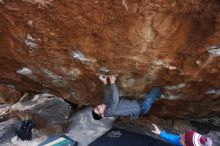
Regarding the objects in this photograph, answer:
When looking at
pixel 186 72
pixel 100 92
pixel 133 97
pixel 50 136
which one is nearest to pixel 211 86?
pixel 186 72

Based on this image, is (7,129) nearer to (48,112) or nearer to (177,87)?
(48,112)

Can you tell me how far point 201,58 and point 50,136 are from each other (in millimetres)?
2997

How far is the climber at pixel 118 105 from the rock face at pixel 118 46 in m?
0.16

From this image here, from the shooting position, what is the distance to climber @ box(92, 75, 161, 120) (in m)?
4.82

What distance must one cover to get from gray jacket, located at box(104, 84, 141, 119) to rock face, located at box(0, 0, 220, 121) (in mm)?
210

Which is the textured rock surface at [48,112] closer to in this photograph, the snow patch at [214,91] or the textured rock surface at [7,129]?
the textured rock surface at [7,129]

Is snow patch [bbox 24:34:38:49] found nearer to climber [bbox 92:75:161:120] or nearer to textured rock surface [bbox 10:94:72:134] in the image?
climber [bbox 92:75:161:120]

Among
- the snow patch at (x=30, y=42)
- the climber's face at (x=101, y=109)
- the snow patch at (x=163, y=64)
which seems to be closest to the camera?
the snow patch at (x=30, y=42)

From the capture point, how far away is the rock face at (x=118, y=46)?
3.77m

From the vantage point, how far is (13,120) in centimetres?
634

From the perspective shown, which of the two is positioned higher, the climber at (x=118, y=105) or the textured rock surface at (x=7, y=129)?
the climber at (x=118, y=105)

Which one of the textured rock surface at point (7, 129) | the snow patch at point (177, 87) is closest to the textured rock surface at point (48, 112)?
the textured rock surface at point (7, 129)

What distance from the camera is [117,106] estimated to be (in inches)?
196

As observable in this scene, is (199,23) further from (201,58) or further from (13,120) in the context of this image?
(13,120)
